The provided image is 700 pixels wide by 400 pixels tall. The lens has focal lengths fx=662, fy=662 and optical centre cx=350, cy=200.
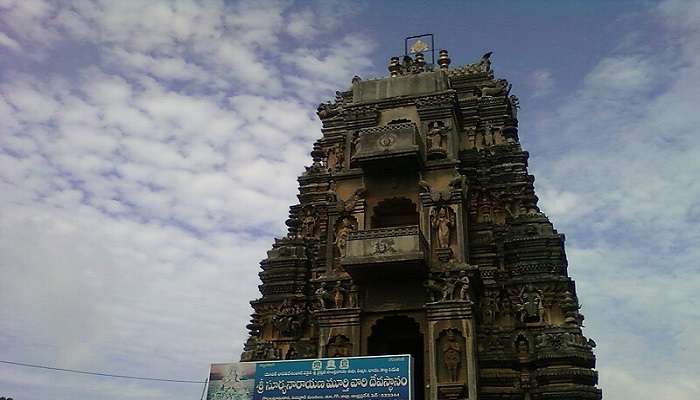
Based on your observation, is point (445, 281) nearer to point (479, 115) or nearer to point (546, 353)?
point (546, 353)

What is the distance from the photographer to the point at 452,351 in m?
21.2

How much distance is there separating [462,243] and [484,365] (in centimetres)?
423

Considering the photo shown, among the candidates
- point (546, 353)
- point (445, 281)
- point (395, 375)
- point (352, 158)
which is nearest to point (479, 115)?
point (352, 158)

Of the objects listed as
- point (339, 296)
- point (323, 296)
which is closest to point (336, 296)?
point (339, 296)

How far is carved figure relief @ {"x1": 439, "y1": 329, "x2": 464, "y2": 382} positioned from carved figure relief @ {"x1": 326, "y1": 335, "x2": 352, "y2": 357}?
3.11 meters

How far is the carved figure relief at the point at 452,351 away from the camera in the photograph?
21.0m

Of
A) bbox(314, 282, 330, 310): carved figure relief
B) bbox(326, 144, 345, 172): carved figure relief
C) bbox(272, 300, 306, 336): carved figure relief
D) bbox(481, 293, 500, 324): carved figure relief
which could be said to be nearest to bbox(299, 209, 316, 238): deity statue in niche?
bbox(326, 144, 345, 172): carved figure relief

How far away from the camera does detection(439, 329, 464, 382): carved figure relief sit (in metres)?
21.0

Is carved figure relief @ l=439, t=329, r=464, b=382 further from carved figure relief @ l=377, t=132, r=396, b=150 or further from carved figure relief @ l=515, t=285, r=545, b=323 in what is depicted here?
carved figure relief @ l=377, t=132, r=396, b=150

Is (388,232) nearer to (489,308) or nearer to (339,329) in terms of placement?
(339,329)

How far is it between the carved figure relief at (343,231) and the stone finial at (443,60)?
924cm

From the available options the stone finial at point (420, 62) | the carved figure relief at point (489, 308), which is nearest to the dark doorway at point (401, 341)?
the carved figure relief at point (489, 308)

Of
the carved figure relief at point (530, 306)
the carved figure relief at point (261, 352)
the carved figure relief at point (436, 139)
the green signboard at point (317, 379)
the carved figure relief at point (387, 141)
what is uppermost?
the carved figure relief at point (436, 139)

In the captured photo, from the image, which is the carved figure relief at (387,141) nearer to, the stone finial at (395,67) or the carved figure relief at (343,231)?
the carved figure relief at (343,231)
